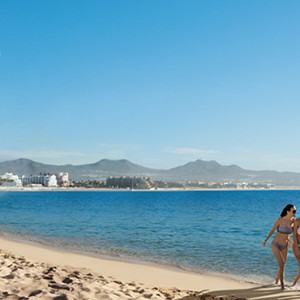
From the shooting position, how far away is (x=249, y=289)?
10.2 m

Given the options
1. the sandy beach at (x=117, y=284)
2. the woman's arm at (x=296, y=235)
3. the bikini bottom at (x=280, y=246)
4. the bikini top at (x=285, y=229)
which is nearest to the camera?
the sandy beach at (x=117, y=284)

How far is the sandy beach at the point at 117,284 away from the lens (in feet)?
24.6

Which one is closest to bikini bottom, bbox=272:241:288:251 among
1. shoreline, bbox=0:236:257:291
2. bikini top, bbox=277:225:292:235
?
bikini top, bbox=277:225:292:235

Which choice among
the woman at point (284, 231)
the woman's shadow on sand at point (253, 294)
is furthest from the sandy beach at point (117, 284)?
the woman at point (284, 231)

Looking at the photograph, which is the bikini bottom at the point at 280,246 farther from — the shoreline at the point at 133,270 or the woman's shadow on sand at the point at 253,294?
the shoreline at the point at 133,270

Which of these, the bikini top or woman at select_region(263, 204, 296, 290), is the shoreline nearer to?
woman at select_region(263, 204, 296, 290)

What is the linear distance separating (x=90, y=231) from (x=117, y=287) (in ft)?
58.7

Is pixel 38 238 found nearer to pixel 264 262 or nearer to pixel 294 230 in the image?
pixel 264 262

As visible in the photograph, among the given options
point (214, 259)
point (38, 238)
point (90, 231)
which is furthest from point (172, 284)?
point (90, 231)

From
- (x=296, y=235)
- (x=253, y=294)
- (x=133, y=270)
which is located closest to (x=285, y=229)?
(x=296, y=235)

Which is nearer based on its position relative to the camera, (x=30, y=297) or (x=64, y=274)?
(x=30, y=297)

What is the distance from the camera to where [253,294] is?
31.2 ft

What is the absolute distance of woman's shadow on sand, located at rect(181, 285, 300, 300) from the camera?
29.1ft

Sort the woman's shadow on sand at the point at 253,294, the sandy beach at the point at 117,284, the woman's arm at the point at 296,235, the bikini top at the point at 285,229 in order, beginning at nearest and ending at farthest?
1. the sandy beach at the point at 117,284
2. the woman's shadow on sand at the point at 253,294
3. the woman's arm at the point at 296,235
4. the bikini top at the point at 285,229
